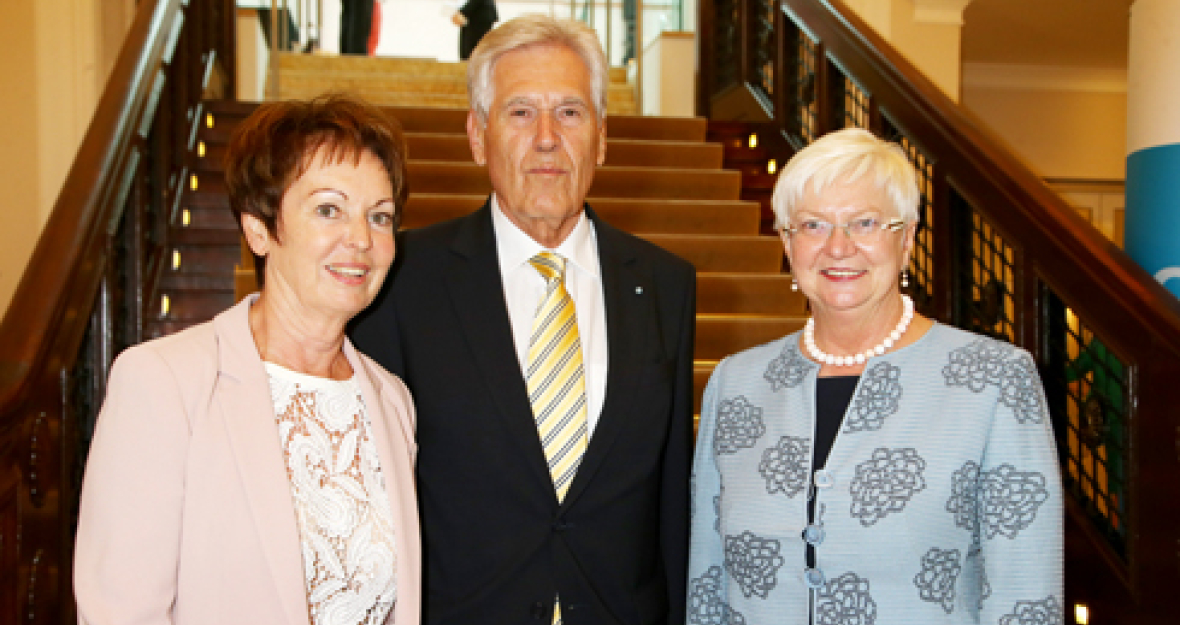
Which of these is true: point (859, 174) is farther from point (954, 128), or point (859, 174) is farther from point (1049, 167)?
point (1049, 167)

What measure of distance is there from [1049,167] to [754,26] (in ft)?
17.3

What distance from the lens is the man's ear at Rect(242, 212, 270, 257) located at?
1828 millimetres

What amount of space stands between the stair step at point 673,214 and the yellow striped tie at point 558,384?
3.02m

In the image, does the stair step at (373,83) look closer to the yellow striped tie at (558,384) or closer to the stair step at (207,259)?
the stair step at (207,259)

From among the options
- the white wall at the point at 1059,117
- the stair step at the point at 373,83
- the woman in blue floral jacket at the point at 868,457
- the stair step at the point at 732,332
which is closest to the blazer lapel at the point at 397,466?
the woman in blue floral jacket at the point at 868,457

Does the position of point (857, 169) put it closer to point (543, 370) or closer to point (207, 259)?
point (543, 370)

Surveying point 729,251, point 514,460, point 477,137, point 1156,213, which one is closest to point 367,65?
point 729,251

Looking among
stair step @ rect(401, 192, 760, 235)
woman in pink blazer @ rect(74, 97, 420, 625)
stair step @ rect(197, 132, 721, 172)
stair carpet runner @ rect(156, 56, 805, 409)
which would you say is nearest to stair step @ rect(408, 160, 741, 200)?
stair carpet runner @ rect(156, 56, 805, 409)

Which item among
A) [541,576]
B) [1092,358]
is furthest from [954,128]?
[541,576]

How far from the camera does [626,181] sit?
5.83m

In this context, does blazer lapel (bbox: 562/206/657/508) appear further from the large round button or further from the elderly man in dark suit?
the large round button

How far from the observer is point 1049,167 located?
10758 millimetres

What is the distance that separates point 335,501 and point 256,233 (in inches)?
18.8

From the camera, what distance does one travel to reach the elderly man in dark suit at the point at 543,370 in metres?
2.14
